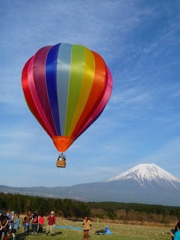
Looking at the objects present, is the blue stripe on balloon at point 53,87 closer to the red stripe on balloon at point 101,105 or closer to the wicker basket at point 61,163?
the red stripe on balloon at point 101,105

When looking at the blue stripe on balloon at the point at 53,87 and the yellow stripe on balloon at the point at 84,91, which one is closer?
the blue stripe on balloon at the point at 53,87

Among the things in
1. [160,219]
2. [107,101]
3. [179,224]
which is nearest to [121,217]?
[160,219]

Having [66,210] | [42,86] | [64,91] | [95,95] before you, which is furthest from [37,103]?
[66,210]

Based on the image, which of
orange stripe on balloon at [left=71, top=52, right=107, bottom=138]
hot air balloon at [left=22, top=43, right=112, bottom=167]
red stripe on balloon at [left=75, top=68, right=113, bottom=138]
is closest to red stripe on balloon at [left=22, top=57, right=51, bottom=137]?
hot air balloon at [left=22, top=43, right=112, bottom=167]

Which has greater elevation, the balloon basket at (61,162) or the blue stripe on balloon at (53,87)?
the blue stripe on balloon at (53,87)

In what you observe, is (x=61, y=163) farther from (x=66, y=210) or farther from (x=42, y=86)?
(x=66, y=210)

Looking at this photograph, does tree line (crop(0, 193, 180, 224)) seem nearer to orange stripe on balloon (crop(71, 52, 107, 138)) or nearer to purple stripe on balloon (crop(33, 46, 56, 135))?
orange stripe on balloon (crop(71, 52, 107, 138))

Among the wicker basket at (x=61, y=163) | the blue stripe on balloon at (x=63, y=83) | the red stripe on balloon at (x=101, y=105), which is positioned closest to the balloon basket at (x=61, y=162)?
the wicker basket at (x=61, y=163)
